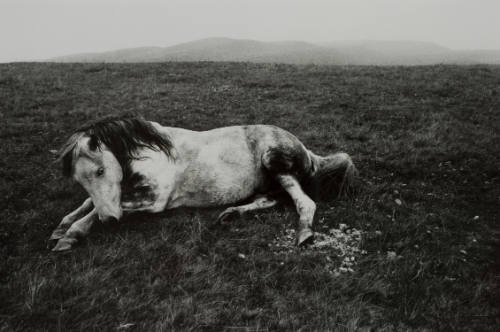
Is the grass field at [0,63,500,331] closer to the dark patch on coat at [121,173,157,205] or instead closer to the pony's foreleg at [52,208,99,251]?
the pony's foreleg at [52,208,99,251]

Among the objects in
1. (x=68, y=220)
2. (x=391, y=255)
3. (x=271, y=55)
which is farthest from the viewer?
(x=271, y=55)

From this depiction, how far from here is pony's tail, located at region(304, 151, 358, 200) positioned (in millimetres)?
6359

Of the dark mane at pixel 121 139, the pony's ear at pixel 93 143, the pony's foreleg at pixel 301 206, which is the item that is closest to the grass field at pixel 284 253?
the pony's foreleg at pixel 301 206

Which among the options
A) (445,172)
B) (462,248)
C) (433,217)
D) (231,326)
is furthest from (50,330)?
(445,172)

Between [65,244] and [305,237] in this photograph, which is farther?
[305,237]

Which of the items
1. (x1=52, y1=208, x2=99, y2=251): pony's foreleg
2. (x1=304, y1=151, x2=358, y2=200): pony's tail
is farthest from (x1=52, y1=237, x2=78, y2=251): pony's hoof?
(x1=304, y1=151, x2=358, y2=200): pony's tail

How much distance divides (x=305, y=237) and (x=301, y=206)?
69cm

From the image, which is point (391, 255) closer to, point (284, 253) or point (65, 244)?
point (284, 253)

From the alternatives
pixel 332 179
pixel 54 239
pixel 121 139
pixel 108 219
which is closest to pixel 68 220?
pixel 54 239

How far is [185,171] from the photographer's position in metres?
5.68

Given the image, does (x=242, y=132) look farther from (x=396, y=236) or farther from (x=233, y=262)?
(x=396, y=236)

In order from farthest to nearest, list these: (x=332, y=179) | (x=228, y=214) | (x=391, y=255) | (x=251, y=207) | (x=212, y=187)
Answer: (x=332, y=179), (x=251, y=207), (x=212, y=187), (x=228, y=214), (x=391, y=255)

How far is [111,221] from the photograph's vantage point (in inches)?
199

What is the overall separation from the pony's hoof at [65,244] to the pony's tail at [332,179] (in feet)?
11.5
